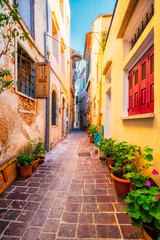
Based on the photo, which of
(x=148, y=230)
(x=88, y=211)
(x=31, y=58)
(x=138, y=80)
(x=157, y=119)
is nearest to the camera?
(x=148, y=230)

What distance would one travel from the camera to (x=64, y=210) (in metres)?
1.89

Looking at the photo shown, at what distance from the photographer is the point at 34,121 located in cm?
414

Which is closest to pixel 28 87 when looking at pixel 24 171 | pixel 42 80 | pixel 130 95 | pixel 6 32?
pixel 42 80

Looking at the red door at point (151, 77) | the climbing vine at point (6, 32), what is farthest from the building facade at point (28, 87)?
the red door at point (151, 77)

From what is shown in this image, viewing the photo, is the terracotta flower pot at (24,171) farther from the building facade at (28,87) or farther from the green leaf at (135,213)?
the green leaf at (135,213)

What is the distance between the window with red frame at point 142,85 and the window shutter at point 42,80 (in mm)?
2761

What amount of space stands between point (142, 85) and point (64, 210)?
2.64m

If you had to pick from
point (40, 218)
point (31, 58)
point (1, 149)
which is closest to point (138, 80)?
point (40, 218)

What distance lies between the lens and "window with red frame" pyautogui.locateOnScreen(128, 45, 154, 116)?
6.50ft

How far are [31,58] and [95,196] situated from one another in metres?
4.42

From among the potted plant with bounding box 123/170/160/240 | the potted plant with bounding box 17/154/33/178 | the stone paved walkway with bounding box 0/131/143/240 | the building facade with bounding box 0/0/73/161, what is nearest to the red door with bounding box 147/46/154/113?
the potted plant with bounding box 123/170/160/240

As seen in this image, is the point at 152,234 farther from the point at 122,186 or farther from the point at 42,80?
the point at 42,80

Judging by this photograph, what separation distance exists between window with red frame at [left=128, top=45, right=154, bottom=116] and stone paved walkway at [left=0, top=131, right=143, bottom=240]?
69.8 inches

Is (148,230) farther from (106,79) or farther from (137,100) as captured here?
(106,79)
